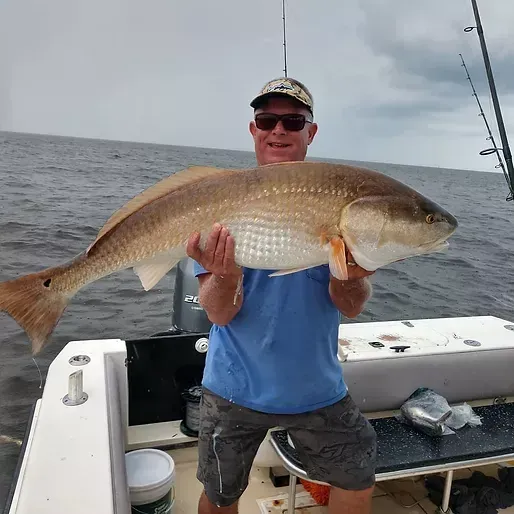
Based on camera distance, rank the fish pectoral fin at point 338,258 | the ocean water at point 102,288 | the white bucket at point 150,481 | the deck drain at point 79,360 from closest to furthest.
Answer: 1. the fish pectoral fin at point 338,258
2. the white bucket at point 150,481
3. the deck drain at point 79,360
4. the ocean water at point 102,288

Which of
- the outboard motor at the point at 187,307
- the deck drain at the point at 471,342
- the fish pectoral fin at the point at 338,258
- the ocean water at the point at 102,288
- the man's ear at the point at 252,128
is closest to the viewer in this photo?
the fish pectoral fin at the point at 338,258

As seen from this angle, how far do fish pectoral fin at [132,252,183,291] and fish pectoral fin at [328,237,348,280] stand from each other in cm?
75

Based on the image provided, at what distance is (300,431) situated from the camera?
2.66 meters

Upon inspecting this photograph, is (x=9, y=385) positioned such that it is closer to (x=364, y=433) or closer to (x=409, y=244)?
(x=364, y=433)

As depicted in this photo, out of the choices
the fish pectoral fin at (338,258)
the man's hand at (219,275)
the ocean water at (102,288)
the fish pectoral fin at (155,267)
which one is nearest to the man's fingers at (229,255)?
the man's hand at (219,275)

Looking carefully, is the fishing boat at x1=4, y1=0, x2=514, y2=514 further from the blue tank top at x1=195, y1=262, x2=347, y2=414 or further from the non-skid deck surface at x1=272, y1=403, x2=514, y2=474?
the blue tank top at x1=195, y1=262, x2=347, y2=414

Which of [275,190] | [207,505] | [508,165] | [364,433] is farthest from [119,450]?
[508,165]

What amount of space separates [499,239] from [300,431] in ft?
82.5

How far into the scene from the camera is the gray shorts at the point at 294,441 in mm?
2629

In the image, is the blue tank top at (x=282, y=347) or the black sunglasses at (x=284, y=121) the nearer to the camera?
the blue tank top at (x=282, y=347)

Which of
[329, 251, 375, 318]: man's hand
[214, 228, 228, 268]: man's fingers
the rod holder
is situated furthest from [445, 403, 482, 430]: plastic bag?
the rod holder

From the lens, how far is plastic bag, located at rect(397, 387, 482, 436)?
379cm

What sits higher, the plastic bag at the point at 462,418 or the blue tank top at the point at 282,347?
the blue tank top at the point at 282,347

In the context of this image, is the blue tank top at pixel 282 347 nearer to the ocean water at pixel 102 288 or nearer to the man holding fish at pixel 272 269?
the man holding fish at pixel 272 269
